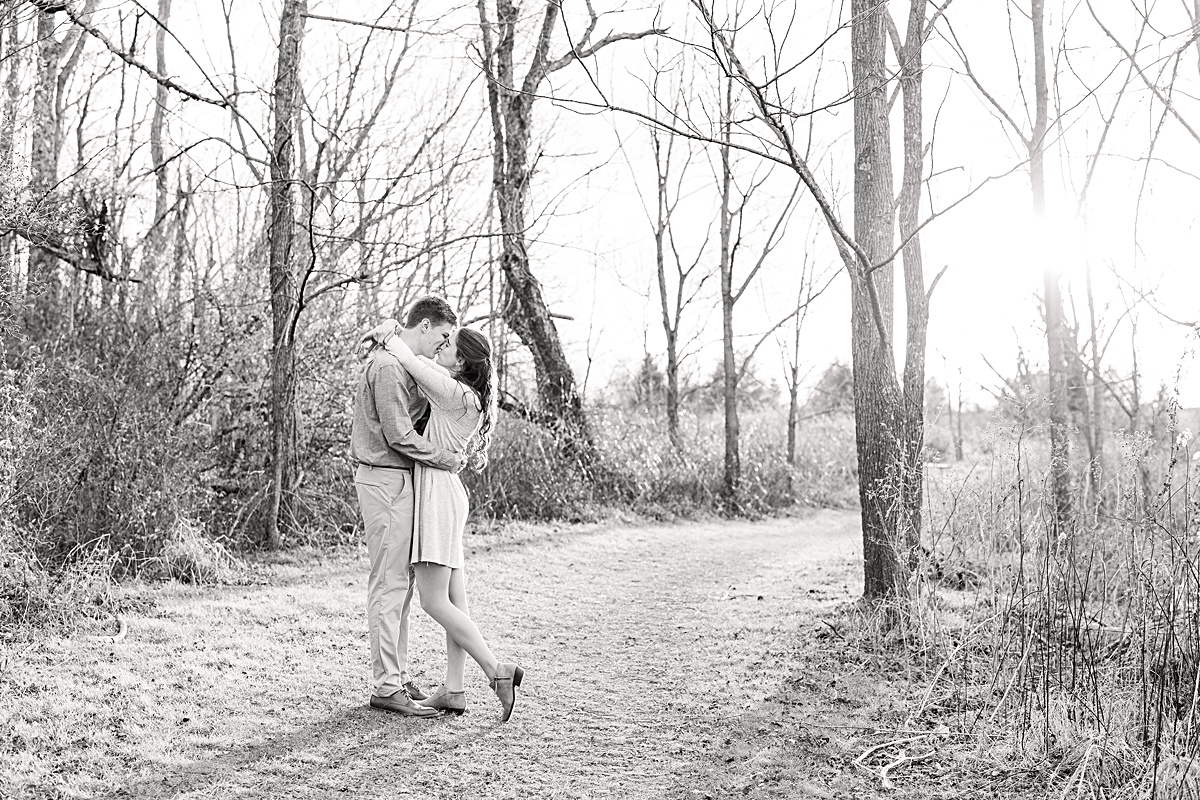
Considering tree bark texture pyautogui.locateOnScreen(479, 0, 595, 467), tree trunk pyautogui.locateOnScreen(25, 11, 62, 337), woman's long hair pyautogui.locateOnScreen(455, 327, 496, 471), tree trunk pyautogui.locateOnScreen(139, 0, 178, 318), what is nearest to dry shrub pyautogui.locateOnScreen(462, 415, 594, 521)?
tree bark texture pyautogui.locateOnScreen(479, 0, 595, 467)

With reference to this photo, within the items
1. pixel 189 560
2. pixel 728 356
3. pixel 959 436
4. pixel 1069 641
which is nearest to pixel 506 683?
pixel 1069 641

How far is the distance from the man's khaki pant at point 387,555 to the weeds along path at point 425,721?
270mm

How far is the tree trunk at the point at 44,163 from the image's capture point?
323 inches

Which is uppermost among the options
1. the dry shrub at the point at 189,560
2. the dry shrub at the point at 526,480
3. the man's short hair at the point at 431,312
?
the man's short hair at the point at 431,312

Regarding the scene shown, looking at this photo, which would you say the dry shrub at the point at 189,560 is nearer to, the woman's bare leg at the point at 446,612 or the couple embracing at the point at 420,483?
the couple embracing at the point at 420,483

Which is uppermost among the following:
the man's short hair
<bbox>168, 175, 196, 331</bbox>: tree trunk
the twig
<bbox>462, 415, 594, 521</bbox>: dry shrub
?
<bbox>168, 175, 196, 331</bbox>: tree trunk

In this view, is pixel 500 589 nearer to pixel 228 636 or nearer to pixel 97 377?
pixel 228 636

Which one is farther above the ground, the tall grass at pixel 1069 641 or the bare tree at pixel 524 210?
the bare tree at pixel 524 210

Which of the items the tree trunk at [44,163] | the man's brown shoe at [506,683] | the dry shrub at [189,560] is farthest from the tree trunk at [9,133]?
the man's brown shoe at [506,683]

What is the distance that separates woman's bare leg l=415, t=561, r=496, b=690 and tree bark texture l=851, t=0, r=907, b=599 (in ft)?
10.1

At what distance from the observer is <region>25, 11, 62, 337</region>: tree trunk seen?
8.20m

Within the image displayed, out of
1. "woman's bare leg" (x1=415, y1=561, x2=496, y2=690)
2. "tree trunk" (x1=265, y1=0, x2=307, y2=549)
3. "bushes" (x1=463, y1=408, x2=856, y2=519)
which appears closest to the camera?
"woman's bare leg" (x1=415, y1=561, x2=496, y2=690)

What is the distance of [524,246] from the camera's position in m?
14.4

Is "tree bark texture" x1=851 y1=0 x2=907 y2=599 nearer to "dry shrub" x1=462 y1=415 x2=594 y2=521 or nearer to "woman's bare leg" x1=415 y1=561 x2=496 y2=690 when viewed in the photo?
"woman's bare leg" x1=415 y1=561 x2=496 y2=690
